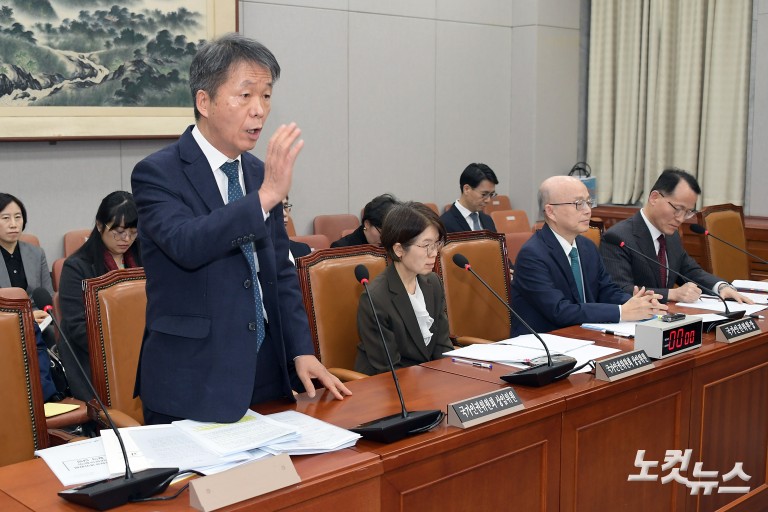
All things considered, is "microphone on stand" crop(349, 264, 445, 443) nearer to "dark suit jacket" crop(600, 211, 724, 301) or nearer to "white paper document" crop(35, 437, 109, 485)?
"white paper document" crop(35, 437, 109, 485)

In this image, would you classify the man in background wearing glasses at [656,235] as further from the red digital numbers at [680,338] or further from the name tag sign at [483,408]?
the name tag sign at [483,408]

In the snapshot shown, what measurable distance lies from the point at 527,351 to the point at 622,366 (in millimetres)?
321

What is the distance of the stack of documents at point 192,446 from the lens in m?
1.55

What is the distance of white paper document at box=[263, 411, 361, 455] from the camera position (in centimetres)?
166

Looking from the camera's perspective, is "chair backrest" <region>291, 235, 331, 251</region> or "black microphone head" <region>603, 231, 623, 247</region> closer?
"black microphone head" <region>603, 231, 623, 247</region>

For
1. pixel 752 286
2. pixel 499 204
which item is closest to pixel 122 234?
pixel 752 286

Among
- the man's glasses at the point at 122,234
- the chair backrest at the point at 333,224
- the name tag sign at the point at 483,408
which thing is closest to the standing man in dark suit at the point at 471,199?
the chair backrest at the point at 333,224

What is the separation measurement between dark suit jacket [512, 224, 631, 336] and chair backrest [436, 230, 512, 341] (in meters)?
0.24

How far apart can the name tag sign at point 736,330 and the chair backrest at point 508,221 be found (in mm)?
3555

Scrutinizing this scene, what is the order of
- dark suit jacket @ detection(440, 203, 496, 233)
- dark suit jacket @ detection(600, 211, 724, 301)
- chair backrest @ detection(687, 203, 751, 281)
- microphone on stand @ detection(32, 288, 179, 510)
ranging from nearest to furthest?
microphone on stand @ detection(32, 288, 179, 510), dark suit jacket @ detection(600, 211, 724, 301), chair backrest @ detection(687, 203, 751, 281), dark suit jacket @ detection(440, 203, 496, 233)

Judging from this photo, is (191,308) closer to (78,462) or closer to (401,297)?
(78,462)

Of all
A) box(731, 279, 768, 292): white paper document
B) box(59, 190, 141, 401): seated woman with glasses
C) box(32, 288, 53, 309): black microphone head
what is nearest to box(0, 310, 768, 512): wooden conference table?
box(32, 288, 53, 309): black microphone head

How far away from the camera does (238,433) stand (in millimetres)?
1707

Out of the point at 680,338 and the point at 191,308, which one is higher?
the point at 191,308
